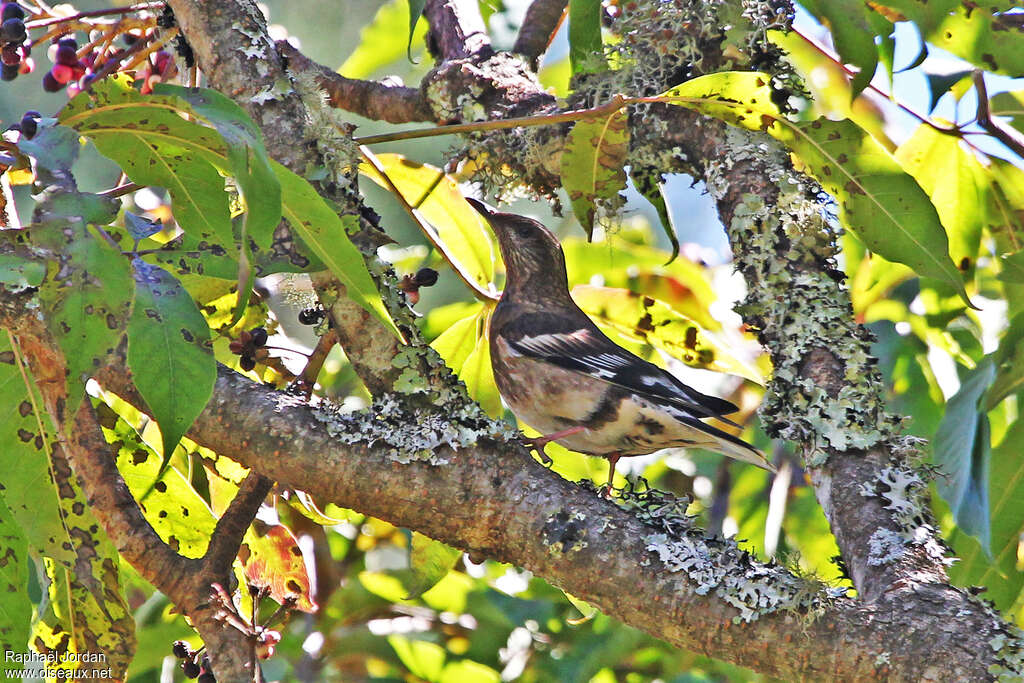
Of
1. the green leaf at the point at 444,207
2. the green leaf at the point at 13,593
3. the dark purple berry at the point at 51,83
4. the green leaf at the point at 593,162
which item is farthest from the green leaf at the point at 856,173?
the dark purple berry at the point at 51,83

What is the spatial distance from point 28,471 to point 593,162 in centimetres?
137

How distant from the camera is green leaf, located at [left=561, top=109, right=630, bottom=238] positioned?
7.18ft

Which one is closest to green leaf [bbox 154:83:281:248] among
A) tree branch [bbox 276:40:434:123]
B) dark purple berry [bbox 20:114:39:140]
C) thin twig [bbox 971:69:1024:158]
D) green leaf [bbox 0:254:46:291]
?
green leaf [bbox 0:254:46:291]

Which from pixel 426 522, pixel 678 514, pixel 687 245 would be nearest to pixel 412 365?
pixel 426 522

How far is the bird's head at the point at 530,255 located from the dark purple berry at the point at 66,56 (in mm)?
1470

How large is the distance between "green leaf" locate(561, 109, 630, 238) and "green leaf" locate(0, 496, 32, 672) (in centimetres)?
136

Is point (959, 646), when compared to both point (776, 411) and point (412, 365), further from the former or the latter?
point (412, 365)

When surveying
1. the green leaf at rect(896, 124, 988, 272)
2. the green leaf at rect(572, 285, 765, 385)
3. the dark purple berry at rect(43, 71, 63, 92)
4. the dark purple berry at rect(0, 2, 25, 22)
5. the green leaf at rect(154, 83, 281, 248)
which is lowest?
the green leaf at rect(572, 285, 765, 385)

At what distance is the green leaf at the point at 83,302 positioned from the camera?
51.6 inches

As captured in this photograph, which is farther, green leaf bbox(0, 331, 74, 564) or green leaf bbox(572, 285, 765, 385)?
green leaf bbox(572, 285, 765, 385)

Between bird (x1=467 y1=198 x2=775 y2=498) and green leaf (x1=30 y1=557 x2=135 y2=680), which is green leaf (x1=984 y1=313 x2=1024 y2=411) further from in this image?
green leaf (x1=30 y1=557 x2=135 y2=680)

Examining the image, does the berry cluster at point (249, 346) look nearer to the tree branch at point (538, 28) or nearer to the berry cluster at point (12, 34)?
the berry cluster at point (12, 34)

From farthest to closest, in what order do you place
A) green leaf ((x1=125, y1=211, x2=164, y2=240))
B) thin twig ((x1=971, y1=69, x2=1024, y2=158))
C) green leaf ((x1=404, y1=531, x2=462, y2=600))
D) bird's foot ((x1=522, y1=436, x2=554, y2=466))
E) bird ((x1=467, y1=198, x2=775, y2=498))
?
bird ((x1=467, y1=198, x2=775, y2=498)) → bird's foot ((x1=522, y1=436, x2=554, y2=466)) → thin twig ((x1=971, y1=69, x2=1024, y2=158)) → green leaf ((x1=404, y1=531, x2=462, y2=600)) → green leaf ((x1=125, y1=211, x2=164, y2=240))

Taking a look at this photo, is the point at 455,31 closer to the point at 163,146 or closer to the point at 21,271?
the point at 163,146
